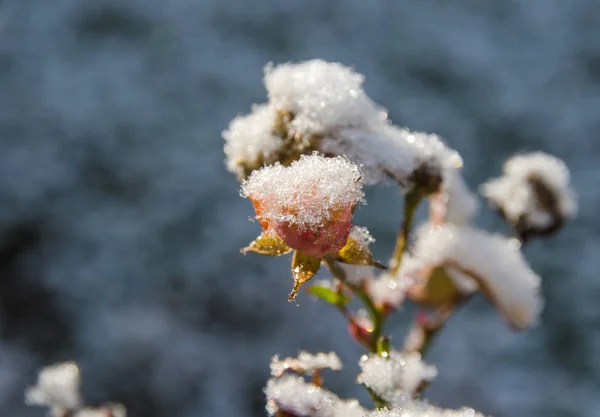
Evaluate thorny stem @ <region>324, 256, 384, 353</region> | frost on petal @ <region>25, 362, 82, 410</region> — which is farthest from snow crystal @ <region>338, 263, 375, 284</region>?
frost on petal @ <region>25, 362, 82, 410</region>

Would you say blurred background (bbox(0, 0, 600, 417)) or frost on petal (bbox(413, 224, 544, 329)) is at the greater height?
blurred background (bbox(0, 0, 600, 417))

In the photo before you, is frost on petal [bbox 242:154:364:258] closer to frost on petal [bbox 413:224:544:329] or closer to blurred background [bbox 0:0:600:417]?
frost on petal [bbox 413:224:544:329]

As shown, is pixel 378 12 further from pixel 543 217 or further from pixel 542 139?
pixel 543 217

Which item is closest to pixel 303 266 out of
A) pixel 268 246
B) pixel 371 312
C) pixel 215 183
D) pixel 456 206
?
pixel 268 246

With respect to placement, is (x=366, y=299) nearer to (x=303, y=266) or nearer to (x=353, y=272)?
(x=353, y=272)

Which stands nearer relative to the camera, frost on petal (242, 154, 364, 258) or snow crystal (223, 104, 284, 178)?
frost on petal (242, 154, 364, 258)

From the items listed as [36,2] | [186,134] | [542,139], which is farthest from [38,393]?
[36,2]
